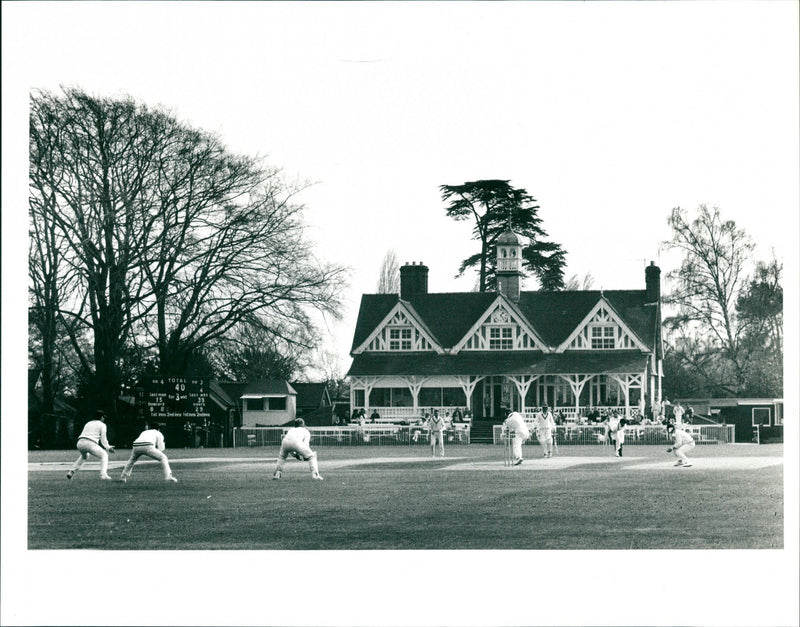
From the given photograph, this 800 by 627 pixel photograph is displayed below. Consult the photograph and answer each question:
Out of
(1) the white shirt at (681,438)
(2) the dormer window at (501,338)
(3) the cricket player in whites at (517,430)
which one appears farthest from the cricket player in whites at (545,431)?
(2) the dormer window at (501,338)

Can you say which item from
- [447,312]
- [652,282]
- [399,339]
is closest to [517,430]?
[652,282]

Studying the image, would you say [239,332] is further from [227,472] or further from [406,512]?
[406,512]

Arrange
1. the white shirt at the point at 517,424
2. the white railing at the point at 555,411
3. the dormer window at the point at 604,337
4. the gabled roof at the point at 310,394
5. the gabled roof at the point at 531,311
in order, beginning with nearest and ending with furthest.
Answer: the white shirt at the point at 517,424 < the gabled roof at the point at 310,394 < the gabled roof at the point at 531,311 < the white railing at the point at 555,411 < the dormer window at the point at 604,337

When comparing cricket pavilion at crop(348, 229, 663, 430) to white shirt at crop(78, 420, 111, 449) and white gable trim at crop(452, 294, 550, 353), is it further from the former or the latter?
white shirt at crop(78, 420, 111, 449)

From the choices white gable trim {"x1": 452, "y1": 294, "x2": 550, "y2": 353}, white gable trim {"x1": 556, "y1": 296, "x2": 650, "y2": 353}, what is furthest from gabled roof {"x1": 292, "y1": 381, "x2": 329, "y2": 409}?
white gable trim {"x1": 556, "y1": 296, "x2": 650, "y2": 353}

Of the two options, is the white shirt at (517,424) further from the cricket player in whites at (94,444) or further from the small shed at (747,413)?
the cricket player in whites at (94,444)

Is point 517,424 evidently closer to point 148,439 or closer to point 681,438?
point 681,438

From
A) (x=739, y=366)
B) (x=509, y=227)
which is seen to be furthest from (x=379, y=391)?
(x=739, y=366)
